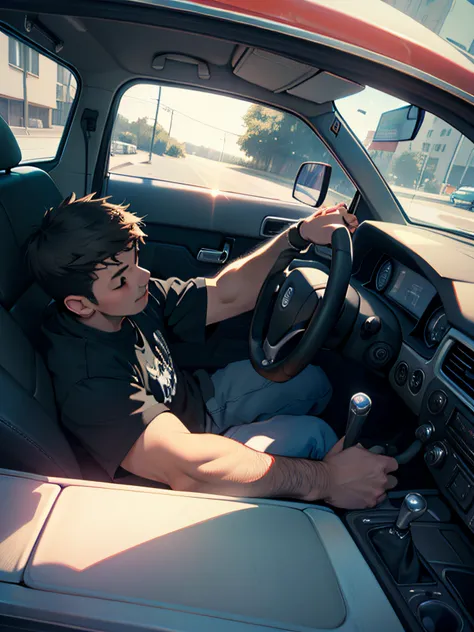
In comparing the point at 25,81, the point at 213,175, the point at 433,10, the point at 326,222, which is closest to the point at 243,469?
the point at 326,222

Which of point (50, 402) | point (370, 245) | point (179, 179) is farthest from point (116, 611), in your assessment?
point (179, 179)

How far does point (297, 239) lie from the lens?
5.52 feet

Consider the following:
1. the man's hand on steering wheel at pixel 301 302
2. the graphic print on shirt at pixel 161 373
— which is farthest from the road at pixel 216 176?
the graphic print on shirt at pixel 161 373

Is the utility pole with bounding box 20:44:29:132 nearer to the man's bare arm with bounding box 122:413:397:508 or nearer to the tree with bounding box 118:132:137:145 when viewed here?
the tree with bounding box 118:132:137:145

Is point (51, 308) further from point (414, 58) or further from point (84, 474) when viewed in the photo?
point (414, 58)

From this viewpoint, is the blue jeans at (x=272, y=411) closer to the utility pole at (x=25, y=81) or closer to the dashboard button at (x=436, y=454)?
the dashboard button at (x=436, y=454)

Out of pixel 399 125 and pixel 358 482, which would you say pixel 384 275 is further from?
pixel 358 482

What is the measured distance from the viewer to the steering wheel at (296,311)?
1.27 m

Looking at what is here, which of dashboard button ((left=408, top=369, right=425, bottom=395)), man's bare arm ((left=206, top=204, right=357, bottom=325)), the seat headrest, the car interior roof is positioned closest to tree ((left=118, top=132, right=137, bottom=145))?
the car interior roof

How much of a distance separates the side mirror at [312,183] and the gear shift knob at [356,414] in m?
1.78

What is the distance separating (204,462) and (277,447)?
399mm

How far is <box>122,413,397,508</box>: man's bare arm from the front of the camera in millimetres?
1089

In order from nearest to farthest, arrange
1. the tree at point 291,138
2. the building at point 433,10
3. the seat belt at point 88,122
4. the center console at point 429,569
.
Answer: the center console at point 429,569
the tree at point 291,138
the seat belt at point 88,122
the building at point 433,10

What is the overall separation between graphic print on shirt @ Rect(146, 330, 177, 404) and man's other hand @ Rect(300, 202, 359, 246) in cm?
68
